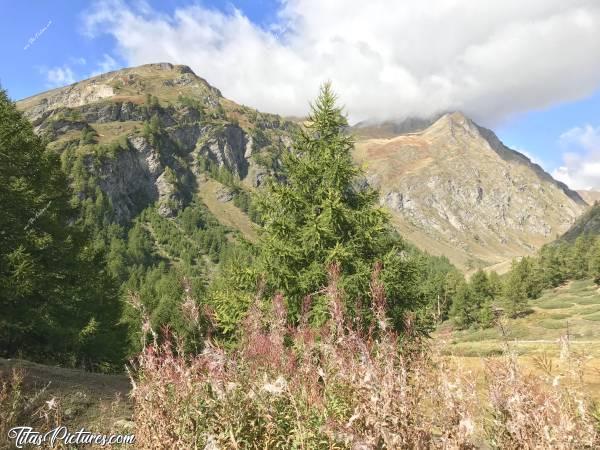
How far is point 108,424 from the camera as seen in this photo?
24.3 feet

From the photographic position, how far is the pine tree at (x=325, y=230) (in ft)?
39.8

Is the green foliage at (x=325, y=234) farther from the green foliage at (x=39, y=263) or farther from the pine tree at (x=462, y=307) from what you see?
the pine tree at (x=462, y=307)

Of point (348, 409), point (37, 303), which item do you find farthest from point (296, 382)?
point (37, 303)

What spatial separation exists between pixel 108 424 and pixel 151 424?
12.6 feet

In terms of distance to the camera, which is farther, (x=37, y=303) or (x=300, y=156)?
(x=37, y=303)

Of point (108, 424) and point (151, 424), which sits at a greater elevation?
point (151, 424)

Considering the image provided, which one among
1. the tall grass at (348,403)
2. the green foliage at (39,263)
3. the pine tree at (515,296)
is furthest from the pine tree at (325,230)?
the pine tree at (515,296)

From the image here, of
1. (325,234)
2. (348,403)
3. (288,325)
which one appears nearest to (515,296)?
(325,234)

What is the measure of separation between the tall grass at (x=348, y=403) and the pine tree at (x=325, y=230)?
6.67 meters

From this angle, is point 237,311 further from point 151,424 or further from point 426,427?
point 426,427

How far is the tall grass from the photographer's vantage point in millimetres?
3537

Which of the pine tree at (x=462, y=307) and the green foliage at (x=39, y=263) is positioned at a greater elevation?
the green foliage at (x=39, y=263)

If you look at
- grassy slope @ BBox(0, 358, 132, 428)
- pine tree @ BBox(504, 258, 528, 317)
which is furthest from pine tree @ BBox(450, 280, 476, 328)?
grassy slope @ BBox(0, 358, 132, 428)

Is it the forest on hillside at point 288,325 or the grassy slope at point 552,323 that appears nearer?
the forest on hillside at point 288,325
